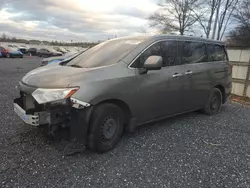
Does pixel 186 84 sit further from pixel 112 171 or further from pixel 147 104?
pixel 112 171

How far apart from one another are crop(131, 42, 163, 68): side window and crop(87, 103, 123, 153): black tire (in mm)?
757

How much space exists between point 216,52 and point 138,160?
11.3 feet

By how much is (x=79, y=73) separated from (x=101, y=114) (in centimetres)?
62

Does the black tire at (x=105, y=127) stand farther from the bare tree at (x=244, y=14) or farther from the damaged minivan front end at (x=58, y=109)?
the bare tree at (x=244, y=14)

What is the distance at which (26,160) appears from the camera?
9.13ft

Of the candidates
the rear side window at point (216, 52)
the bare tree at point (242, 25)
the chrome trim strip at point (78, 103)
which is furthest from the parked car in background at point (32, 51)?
the chrome trim strip at point (78, 103)

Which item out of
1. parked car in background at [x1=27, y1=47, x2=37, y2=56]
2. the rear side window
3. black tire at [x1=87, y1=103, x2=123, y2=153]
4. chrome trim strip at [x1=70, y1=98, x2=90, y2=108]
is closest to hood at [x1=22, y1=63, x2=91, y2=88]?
chrome trim strip at [x1=70, y1=98, x2=90, y2=108]

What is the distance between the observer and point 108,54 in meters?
3.54

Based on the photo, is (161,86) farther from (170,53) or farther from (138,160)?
(138,160)

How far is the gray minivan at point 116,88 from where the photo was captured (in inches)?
108

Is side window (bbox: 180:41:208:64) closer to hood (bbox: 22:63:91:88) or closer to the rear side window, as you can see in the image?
the rear side window

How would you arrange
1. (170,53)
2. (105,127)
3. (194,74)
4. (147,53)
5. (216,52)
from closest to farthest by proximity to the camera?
(105,127) → (147,53) → (170,53) → (194,74) → (216,52)

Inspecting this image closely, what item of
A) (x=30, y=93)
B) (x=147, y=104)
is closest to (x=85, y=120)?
(x=30, y=93)

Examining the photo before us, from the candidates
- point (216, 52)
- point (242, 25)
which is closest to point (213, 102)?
point (216, 52)
